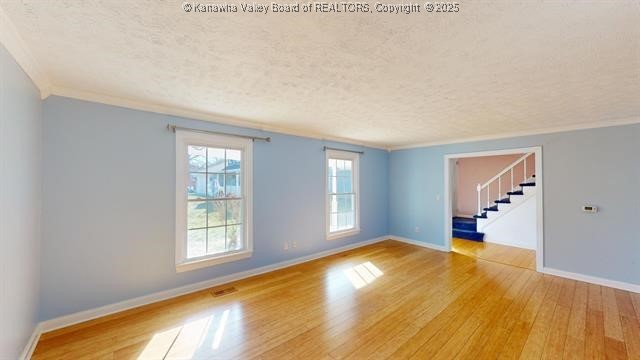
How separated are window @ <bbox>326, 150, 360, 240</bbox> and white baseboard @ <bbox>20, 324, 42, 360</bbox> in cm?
369

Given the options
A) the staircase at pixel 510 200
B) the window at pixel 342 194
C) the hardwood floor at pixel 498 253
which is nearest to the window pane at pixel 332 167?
the window at pixel 342 194

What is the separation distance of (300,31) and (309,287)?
2963mm

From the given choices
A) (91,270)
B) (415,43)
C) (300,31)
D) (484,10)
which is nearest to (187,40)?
(300,31)

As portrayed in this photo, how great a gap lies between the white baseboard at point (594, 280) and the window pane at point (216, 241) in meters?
4.99

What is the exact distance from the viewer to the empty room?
1.50m

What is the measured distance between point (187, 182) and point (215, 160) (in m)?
0.49

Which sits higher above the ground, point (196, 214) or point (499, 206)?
point (196, 214)

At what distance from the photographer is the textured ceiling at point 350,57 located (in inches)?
53.5

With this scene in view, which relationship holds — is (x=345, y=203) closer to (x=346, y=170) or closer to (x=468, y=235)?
(x=346, y=170)

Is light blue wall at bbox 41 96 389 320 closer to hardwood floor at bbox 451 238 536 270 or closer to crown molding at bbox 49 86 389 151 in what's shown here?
crown molding at bbox 49 86 389 151

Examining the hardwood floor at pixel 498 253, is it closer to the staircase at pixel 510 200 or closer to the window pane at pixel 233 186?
the staircase at pixel 510 200

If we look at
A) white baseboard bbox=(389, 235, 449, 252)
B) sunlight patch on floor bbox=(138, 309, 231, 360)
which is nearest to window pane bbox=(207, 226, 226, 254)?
sunlight patch on floor bbox=(138, 309, 231, 360)

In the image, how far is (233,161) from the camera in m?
3.63

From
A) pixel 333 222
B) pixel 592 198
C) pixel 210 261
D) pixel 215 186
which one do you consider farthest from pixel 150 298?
pixel 592 198
